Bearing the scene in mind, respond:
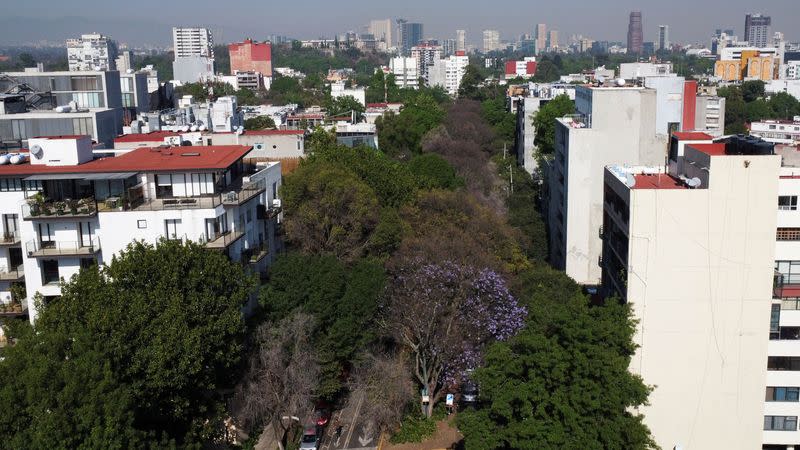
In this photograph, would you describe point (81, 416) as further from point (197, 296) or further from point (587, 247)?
point (587, 247)

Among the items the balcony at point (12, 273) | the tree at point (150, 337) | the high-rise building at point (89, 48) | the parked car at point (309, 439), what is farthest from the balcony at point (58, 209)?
the high-rise building at point (89, 48)

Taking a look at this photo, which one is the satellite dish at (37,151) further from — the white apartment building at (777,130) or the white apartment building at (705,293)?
the white apartment building at (777,130)

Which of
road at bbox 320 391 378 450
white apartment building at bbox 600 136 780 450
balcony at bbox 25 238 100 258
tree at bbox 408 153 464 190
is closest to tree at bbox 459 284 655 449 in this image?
white apartment building at bbox 600 136 780 450

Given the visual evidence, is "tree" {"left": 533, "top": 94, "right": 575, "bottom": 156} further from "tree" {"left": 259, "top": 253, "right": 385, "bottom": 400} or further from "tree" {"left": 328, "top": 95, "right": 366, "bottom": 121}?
"tree" {"left": 259, "top": 253, "right": 385, "bottom": 400}

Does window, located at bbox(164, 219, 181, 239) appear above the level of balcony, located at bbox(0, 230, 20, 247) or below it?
above

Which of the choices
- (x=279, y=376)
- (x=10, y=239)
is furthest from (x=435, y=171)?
(x=10, y=239)

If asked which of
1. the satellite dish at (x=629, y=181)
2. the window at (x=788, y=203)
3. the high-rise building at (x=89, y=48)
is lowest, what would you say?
the window at (x=788, y=203)

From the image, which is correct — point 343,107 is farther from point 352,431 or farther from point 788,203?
point 788,203
